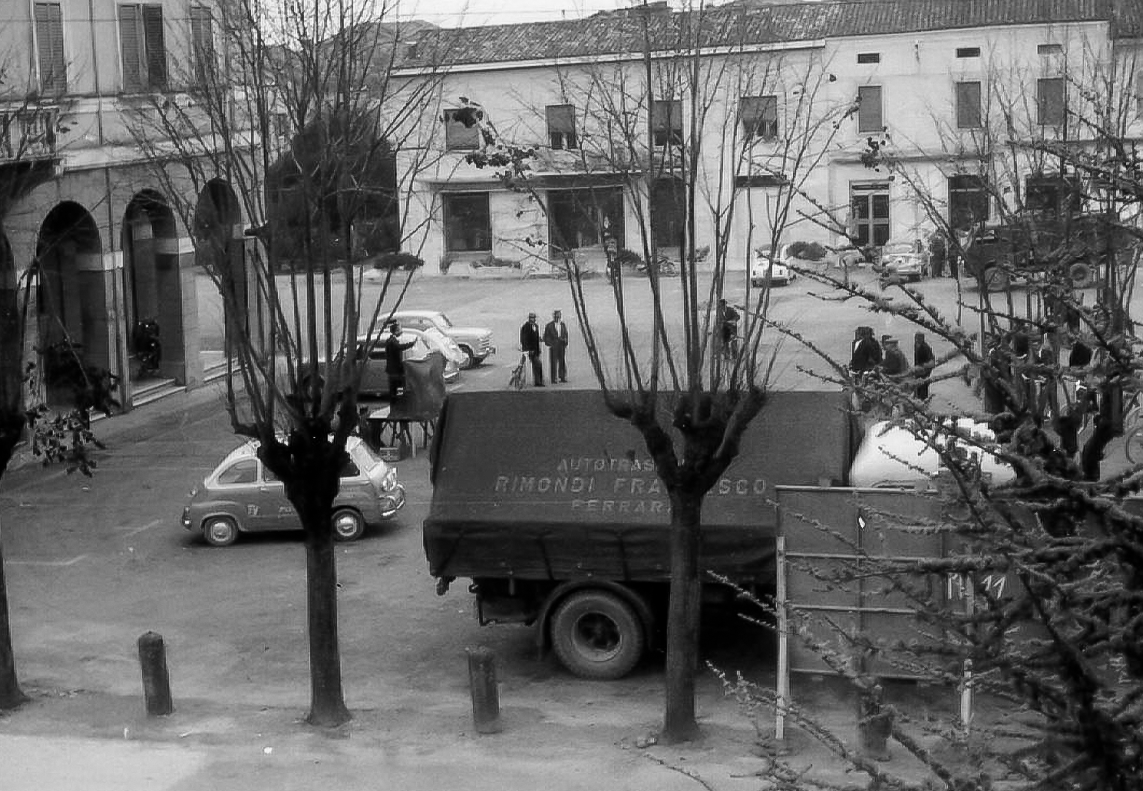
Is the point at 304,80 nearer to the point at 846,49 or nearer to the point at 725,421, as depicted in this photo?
the point at 725,421

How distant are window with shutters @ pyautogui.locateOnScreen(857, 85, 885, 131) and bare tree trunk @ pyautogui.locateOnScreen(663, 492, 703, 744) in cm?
4321

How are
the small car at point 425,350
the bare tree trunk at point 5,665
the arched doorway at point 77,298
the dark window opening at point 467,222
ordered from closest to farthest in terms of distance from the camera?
1. the bare tree trunk at point 5,665
2. the arched doorway at point 77,298
3. the small car at point 425,350
4. the dark window opening at point 467,222

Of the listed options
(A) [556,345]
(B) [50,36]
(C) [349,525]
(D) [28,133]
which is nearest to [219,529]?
(C) [349,525]

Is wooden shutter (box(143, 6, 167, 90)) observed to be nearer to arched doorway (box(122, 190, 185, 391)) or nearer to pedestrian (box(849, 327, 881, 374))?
arched doorway (box(122, 190, 185, 391))

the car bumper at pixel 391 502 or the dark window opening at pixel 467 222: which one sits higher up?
the dark window opening at pixel 467 222

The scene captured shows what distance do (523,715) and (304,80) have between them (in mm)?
5843

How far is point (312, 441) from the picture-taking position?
1394 centimetres

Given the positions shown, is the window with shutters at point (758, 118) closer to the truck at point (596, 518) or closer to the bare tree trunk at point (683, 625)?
the truck at point (596, 518)

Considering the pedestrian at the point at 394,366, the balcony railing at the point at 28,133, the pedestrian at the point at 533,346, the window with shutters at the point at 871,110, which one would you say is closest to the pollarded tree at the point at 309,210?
the balcony railing at the point at 28,133

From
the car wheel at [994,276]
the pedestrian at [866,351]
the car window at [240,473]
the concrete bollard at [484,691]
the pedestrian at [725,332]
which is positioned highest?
the car wheel at [994,276]

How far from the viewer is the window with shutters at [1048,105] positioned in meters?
21.8

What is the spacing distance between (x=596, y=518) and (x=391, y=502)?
7.17 meters

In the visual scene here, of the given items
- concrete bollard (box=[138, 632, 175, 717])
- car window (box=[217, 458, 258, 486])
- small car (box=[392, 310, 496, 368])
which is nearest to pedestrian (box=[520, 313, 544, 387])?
small car (box=[392, 310, 496, 368])

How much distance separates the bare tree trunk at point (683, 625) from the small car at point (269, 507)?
29.0ft
